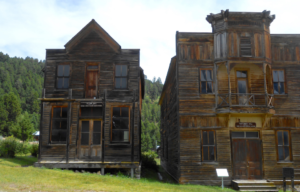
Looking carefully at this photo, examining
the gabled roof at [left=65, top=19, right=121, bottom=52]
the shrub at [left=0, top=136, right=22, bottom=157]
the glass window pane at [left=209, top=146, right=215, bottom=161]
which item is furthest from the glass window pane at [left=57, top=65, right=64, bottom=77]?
the glass window pane at [left=209, top=146, right=215, bottom=161]

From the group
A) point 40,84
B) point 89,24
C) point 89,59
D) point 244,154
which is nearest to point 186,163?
point 244,154

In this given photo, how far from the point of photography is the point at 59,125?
18.3m

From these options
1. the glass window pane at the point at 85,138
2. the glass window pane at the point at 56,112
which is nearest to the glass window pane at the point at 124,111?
the glass window pane at the point at 85,138

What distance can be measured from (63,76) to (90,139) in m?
4.79

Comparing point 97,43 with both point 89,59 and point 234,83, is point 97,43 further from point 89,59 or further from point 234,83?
point 234,83

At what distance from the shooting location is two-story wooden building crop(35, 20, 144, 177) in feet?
58.5

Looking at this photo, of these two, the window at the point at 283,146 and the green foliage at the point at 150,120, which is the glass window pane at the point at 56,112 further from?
the green foliage at the point at 150,120

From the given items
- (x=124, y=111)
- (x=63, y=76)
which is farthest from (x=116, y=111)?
(x=63, y=76)

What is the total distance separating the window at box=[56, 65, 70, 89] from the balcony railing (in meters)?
10.5

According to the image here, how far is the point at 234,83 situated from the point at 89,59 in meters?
10.1

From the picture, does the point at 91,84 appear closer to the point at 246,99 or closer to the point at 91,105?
the point at 91,105

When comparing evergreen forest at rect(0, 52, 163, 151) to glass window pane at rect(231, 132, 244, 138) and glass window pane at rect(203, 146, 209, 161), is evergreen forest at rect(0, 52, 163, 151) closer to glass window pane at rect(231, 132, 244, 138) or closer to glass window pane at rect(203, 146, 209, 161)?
glass window pane at rect(203, 146, 209, 161)

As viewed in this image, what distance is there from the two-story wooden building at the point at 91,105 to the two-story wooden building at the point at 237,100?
127 inches

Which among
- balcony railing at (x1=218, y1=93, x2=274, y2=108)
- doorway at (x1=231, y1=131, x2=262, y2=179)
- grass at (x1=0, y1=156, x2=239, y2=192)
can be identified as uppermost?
balcony railing at (x1=218, y1=93, x2=274, y2=108)
